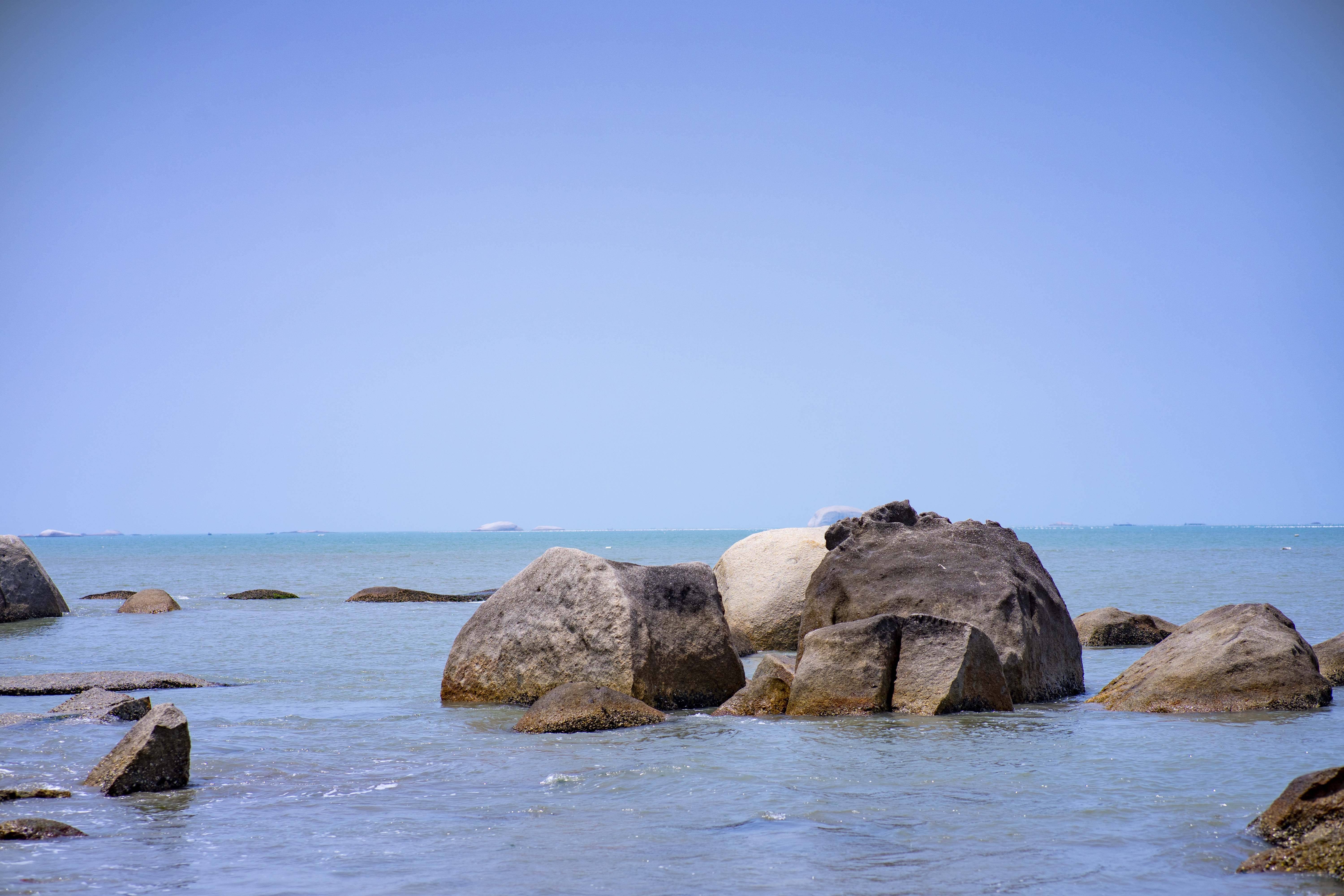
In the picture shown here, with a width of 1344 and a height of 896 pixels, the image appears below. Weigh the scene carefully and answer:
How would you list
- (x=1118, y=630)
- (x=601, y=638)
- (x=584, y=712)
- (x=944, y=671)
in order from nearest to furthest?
1. (x=584, y=712)
2. (x=944, y=671)
3. (x=601, y=638)
4. (x=1118, y=630)

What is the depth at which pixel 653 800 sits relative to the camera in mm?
6750

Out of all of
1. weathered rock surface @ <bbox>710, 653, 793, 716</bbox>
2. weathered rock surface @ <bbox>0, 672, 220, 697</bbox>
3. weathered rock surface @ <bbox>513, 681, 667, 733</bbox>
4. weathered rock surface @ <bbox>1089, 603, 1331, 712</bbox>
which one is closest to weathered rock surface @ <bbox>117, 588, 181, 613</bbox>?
weathered rock surface @ <bbox>0, 672, 220, 697</bbox>

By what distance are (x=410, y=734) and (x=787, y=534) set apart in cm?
887

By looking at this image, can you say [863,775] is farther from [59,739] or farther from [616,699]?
[59,739]

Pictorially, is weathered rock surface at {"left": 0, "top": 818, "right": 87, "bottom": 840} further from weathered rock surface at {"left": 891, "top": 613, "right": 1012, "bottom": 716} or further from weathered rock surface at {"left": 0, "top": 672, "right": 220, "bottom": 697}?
weathered rock surface at {"left": 891, "top": 613, "right": 1012, "bottom": 716}

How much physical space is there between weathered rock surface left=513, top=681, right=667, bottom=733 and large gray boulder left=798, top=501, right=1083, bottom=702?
1.79m

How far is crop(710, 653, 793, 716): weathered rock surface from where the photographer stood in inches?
392

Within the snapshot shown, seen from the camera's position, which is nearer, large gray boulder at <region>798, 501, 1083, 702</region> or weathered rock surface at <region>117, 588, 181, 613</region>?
large gray boulder at <region>798, 501, 1083, 702</region>

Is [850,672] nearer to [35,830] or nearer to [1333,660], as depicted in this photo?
[1333,660]

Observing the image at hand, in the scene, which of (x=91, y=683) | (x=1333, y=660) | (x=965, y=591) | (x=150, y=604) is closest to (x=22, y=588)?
(x=150, y=604)

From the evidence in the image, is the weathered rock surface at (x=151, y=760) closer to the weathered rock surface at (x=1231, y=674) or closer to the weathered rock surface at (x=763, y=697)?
the weathered rock surface at (x=763, y=697)

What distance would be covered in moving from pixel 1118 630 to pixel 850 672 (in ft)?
26.1

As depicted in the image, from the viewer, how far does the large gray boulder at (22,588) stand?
2119 cm

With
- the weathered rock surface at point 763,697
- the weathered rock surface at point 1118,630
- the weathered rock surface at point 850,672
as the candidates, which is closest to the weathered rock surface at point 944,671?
the weathered rock surface at point 850,672
